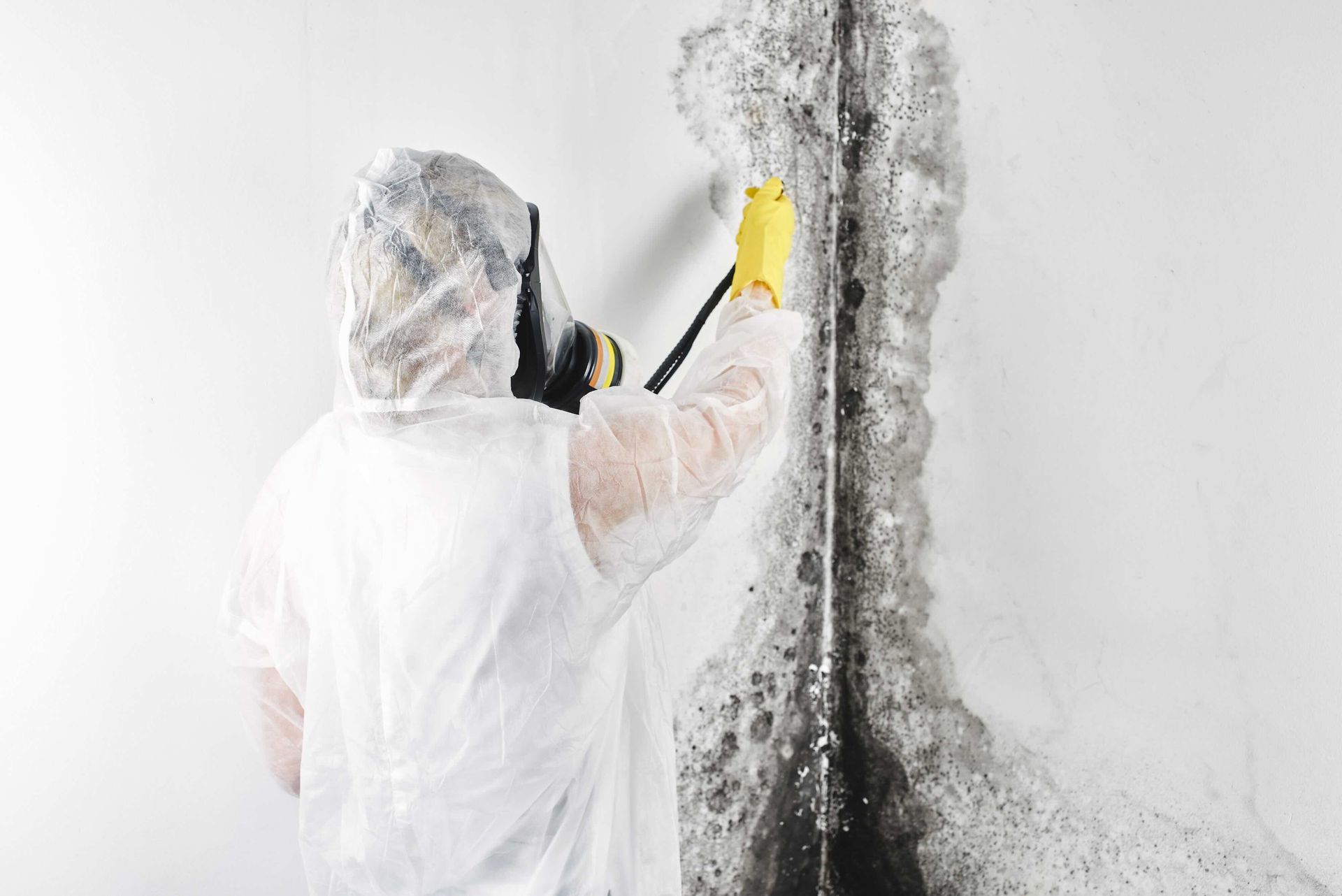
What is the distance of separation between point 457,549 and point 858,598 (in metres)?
0.88

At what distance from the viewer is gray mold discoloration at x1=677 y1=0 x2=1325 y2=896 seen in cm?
129

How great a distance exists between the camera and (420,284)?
2.62 feet

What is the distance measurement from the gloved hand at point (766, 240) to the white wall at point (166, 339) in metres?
0.35

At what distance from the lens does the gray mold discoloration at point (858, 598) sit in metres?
1.29

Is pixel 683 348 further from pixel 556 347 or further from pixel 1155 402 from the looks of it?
pixel 1155 402

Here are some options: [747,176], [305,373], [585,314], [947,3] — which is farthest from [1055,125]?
[305,373]

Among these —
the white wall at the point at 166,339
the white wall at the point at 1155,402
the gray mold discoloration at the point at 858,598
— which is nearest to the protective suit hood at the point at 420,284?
the white wall at the point at 166,339

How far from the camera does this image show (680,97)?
131 cm

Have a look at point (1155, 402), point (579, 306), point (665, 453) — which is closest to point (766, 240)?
point (579, 306)

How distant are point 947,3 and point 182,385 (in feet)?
3.88

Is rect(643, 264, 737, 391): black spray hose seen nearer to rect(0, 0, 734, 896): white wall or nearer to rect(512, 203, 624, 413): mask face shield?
rect(512, 203, 624, 413): mask face shield

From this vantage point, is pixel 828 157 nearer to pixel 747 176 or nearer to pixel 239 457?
pixel 747 176

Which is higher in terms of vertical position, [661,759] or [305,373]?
[305,373]

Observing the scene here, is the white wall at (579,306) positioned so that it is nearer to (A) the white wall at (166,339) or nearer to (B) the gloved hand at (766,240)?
(A) the white wall at (166,339)
